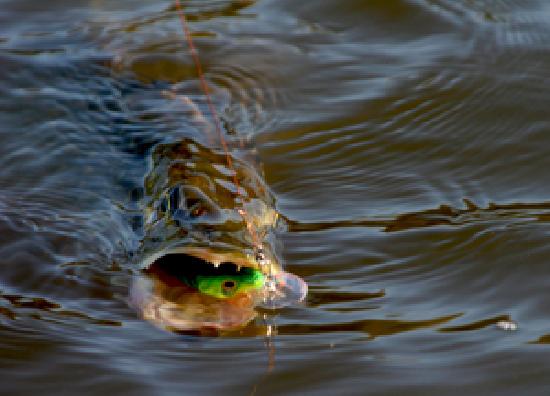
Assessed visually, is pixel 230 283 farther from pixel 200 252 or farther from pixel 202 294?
pixel 200 252

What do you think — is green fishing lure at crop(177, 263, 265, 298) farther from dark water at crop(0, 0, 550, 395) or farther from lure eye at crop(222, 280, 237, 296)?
dark water at crop(0, 0, 550, 395)

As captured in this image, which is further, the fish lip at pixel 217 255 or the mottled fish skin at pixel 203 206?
the mottled fish skin at pixel 203 206

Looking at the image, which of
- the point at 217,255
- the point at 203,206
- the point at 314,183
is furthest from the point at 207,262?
the point at 314,183

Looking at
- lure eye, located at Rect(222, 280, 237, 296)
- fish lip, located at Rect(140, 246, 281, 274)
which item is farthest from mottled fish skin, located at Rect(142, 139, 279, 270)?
lure eye, located at Rect(222, 280, 237, 296)

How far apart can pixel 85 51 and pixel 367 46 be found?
2025 mm

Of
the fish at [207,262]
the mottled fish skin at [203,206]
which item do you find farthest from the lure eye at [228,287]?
the mottled fish skin at [203,206]

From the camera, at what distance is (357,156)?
516 centimetres

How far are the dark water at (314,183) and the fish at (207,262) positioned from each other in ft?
0.26

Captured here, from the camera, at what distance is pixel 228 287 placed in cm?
339

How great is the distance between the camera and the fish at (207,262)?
3354mm

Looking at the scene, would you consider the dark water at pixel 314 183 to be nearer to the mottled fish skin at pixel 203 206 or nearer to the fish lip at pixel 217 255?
the mottled fish skin at pixel 203 206

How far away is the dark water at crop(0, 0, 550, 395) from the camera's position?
10.6ft

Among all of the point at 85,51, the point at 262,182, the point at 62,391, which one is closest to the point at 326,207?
the point at 262,182

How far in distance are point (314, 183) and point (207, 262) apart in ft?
5.08
